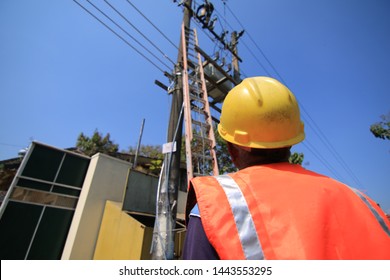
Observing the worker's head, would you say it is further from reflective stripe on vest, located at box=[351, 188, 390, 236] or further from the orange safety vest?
reflective stripe on vest, located at box=[351, 188, 390, 236]

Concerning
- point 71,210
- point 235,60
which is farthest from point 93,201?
point 235,60

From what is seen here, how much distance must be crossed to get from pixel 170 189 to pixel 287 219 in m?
3.08

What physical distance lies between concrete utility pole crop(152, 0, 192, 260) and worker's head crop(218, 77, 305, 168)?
2.65 metres

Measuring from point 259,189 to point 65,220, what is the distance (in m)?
7.62

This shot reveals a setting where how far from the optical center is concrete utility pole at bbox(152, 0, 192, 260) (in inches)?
123

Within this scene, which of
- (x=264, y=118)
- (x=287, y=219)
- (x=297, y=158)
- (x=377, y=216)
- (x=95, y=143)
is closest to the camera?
(x=287, y=219)

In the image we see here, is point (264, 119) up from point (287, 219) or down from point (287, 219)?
up

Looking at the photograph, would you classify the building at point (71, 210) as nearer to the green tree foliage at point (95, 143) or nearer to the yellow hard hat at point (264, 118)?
the yellow hard hat at point (264, 118)

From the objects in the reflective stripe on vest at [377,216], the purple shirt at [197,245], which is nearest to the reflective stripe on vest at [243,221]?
the purple shirt at [197,245]

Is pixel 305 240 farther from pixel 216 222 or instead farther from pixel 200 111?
pixel 200 111

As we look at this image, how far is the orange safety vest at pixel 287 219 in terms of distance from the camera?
25.0 inches

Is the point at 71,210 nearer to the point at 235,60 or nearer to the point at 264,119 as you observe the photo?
the point at 264,119

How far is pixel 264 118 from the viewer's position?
3.45 ft
